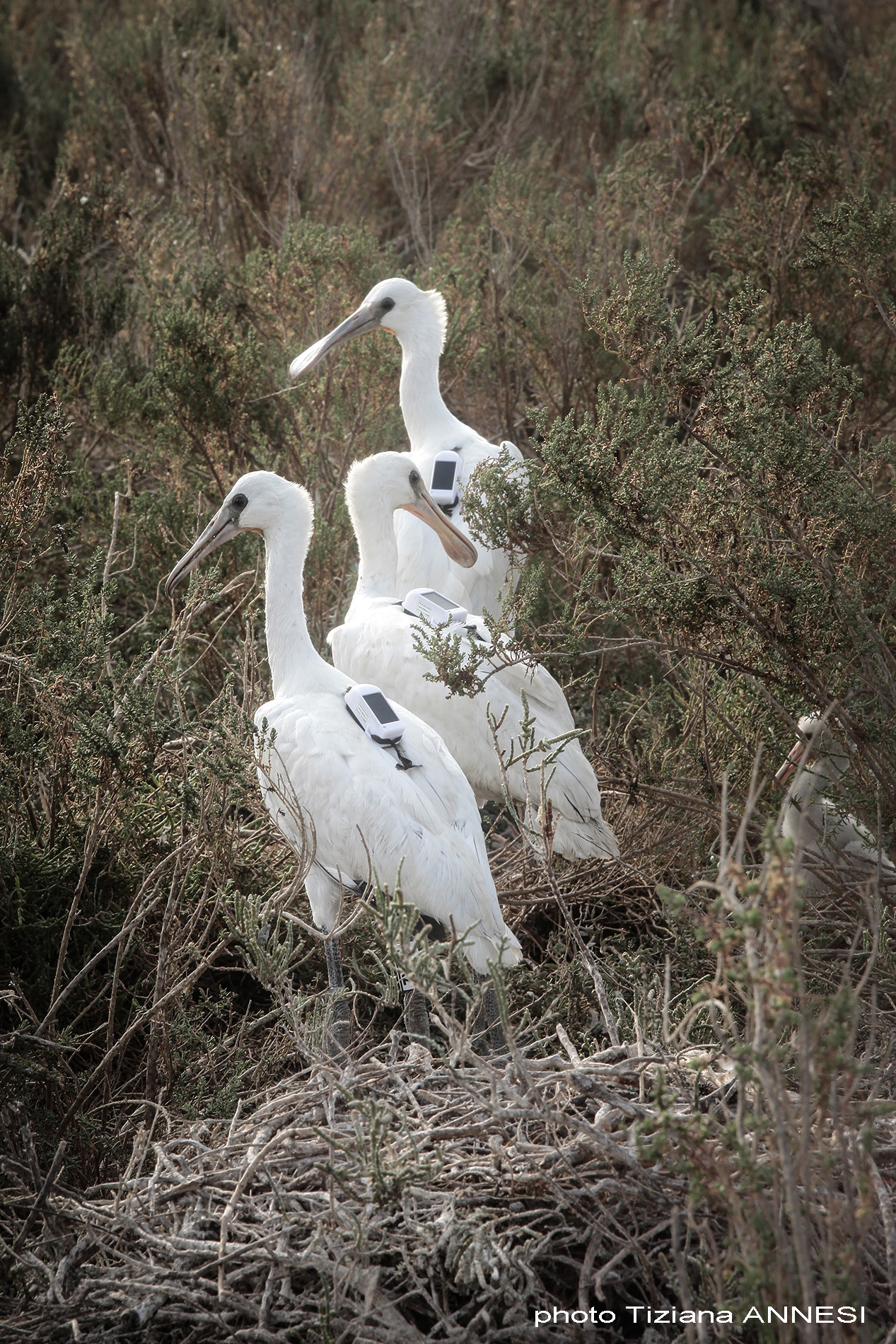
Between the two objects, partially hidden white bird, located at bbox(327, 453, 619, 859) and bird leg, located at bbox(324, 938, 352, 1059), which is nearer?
bird leg, located at bbox(324, 938, 352, 1059)

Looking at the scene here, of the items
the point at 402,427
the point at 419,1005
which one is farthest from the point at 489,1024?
the point at 402,427

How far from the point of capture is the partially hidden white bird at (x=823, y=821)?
3535mm

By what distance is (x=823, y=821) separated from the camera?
4.09m

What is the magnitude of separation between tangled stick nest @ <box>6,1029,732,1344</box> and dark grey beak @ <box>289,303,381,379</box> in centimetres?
345

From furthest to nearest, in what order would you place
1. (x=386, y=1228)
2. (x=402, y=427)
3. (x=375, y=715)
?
(x=402, y=427) → (x=375, y=715) → (x=386, y=1228)

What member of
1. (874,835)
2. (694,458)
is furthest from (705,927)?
(694,458)

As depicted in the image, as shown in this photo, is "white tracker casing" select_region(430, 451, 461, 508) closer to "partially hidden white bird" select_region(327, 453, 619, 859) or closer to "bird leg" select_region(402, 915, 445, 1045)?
"partially hidden white bird" select_region(327, 453, 619, 859)

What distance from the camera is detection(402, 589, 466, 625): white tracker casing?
4.32 metres

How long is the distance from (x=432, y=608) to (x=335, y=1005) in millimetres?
1377

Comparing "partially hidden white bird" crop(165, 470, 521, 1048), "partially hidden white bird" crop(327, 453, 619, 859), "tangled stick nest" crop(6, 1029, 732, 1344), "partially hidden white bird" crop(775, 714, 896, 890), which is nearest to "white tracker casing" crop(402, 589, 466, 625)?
"partially hidden white bird" crop(327, 453, 619, 859)

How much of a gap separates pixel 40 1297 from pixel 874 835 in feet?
7.23

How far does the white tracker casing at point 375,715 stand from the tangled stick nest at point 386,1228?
3.35 feet

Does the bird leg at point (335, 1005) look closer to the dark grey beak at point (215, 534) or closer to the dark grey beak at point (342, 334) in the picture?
the dark grey beak at point (215, 534)

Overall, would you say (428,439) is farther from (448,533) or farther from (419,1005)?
A: (419,1005)
